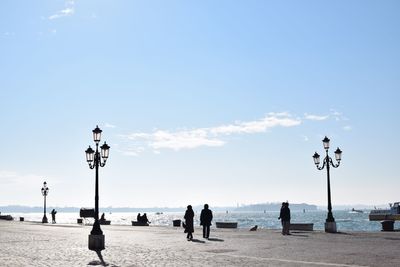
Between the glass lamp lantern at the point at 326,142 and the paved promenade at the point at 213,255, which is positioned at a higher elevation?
the glass lamp lantern at the point at 326,142

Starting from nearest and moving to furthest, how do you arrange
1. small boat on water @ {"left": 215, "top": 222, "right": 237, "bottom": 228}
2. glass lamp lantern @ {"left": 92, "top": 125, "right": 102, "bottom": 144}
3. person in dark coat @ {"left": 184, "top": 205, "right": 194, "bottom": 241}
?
glass lamp lantern @ {"left": 92, "top": 125, "right": 102, "bottom": 144} → person in dark coat @ {"left": 184, "top": 205, "right": 194, "bottom": 241} → small boat on water @ {"left": 215, "top": 222, "right": 237, "bottom": 228}

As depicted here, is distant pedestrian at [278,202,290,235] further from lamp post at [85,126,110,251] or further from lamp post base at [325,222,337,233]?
lamp post at [85,126,110,251]

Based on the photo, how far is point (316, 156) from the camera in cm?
3378

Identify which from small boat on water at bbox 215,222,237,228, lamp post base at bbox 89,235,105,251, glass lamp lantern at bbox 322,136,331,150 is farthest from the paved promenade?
small boat on water at bbox 215,222,237,228

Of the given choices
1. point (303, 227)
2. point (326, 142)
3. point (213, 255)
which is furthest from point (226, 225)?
point (213, 255)

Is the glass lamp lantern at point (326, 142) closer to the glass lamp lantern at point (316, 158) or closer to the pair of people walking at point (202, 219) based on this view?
the glass lamp lantern at point (316, 158)

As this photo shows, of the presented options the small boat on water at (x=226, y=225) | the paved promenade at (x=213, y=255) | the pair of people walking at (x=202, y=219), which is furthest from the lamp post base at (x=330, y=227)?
the small boat on water at (x=226, y=225)

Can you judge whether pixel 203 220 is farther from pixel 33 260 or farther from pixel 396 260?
pixel 396 260

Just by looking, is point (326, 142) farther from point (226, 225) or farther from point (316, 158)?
point (226, 225)

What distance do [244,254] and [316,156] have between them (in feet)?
54.9

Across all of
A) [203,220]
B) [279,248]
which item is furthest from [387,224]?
[279,248]

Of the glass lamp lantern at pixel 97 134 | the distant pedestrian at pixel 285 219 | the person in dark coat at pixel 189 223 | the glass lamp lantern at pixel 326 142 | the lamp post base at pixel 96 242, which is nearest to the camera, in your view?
the lamp post base at pixel 96 242

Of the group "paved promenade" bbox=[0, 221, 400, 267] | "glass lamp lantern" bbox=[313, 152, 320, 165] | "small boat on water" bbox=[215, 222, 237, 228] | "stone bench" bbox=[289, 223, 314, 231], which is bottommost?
"small boat on water" bbox=[215, 222, 237, 228]

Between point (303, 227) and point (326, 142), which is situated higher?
point (326, 142)
